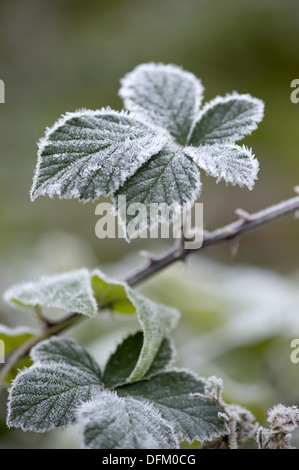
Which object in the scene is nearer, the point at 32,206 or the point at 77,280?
the point at 77,280

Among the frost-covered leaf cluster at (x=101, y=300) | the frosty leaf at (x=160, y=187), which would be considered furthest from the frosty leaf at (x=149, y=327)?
the frosty leaf at (x=160, y=187)

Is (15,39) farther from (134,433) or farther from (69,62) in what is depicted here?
(134,433)

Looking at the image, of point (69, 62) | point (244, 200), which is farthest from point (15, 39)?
point (244, 200)

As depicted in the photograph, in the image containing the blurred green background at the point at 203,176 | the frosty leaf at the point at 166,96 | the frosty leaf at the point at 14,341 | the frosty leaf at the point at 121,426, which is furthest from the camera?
the blurred green background at the point at 203,176

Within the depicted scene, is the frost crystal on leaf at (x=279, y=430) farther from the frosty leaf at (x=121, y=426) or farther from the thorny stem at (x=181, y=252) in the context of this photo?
the thorny stem at (x=181, y=252)

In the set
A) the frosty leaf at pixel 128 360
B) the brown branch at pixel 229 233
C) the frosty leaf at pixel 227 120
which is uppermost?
the frosty leaf at pixel 227 120

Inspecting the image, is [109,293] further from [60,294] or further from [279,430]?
[279,430]

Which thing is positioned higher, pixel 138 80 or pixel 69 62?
pixel 69 62
